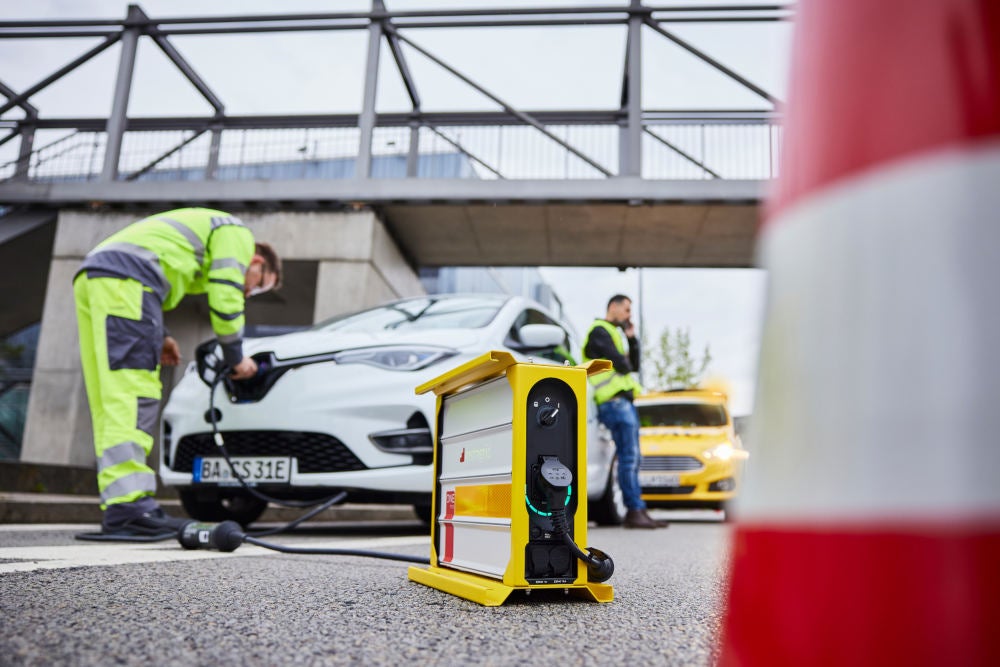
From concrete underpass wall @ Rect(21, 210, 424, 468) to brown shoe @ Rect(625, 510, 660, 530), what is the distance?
183 inches

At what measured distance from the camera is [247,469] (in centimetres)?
412

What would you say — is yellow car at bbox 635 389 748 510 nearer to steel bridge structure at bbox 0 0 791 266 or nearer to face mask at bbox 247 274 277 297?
steel bridge structure at bbox 0 0 791 266

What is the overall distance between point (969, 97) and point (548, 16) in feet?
35.1

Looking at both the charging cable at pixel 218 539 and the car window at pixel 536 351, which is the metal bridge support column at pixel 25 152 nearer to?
the car window at pixel 536 351

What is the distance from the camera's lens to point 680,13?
10609 mm

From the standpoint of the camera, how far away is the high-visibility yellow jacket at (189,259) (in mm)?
3906

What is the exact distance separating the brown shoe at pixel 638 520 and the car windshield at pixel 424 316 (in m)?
2.16

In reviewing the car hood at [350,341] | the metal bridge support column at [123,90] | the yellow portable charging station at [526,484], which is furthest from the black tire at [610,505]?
the metal bridge support column at [123,90]

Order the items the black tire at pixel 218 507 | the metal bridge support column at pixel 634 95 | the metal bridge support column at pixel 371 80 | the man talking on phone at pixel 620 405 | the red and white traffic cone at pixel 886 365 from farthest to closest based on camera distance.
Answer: the metal bridge support column at pixel 371 80, the metal bridge support column at pixel 634 95, the man talking on phone at pixel 620 405, the black tire at pixel 218 507, the red and white traffic cone at pixel 886 365

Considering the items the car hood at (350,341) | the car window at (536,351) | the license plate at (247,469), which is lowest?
the license plate at (247,469)

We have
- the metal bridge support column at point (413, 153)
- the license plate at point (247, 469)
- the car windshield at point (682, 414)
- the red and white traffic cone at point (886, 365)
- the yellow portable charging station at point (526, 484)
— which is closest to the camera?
the red and white traffic cone at point (886, 365)

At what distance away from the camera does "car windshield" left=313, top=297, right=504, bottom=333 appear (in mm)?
4836

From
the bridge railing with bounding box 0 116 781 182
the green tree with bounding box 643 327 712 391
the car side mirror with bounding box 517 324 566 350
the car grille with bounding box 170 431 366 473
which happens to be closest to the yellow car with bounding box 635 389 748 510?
the bridge railing with bounding box 0 116 781 182

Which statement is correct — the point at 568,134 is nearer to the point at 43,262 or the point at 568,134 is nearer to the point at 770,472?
the point at 43,262
